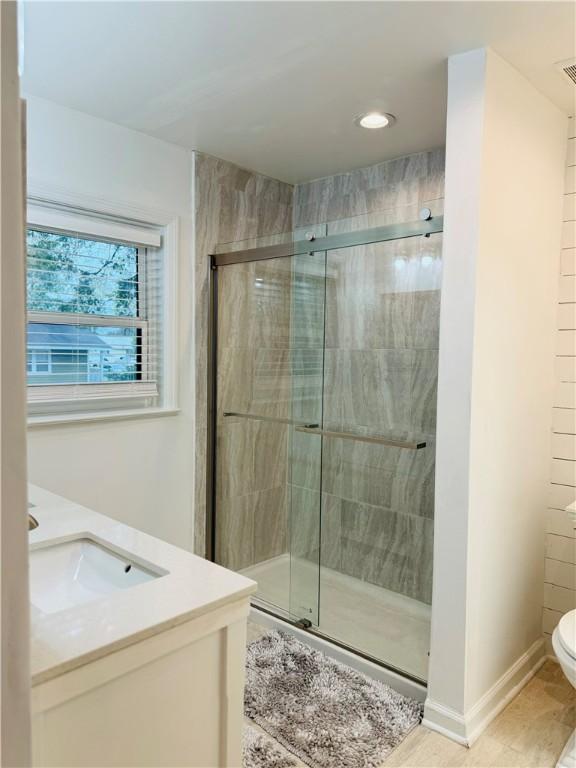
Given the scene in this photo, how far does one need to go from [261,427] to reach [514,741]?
1.78m

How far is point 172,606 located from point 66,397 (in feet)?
5.27

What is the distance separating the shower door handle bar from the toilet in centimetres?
85

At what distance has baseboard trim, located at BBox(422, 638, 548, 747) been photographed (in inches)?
74.0

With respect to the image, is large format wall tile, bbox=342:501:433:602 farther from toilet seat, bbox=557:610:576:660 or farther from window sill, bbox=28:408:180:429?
window sill, bbox=28:408:180:429

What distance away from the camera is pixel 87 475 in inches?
97.7

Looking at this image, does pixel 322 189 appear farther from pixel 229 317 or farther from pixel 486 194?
pixel 486 194

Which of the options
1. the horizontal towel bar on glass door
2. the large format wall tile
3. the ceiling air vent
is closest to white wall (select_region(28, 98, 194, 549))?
the horizontal towel bar on glass door

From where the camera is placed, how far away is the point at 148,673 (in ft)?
3.38

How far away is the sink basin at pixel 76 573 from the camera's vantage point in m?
1.32

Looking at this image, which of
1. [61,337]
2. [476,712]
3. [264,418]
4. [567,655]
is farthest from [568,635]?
[61,337]

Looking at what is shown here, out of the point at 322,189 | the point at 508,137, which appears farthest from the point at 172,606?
the point at 322,189

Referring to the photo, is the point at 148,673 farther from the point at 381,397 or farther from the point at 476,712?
the point at 381,397

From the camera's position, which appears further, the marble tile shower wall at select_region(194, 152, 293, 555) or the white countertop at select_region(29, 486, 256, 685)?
the marble tile shower wall at select_region(194, 152, 293, 555)

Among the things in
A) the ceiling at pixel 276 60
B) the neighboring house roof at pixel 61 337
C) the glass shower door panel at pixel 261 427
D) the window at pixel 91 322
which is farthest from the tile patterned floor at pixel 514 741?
the ceiling at pixel 276 60
